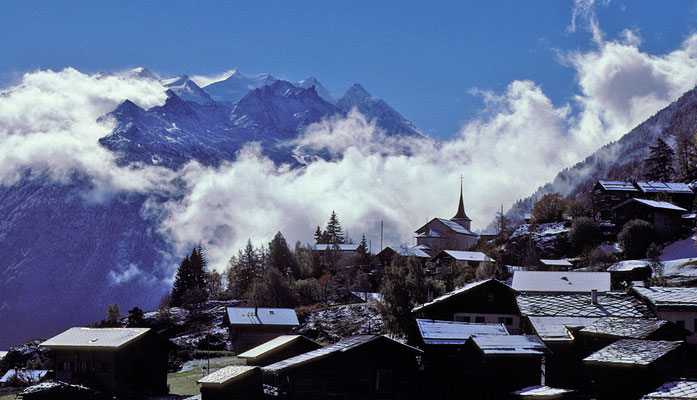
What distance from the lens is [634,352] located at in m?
34.1

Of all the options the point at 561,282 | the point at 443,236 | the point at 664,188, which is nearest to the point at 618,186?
the point at 664,188

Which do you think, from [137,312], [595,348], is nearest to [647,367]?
[595,348]

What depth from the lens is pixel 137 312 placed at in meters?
90.6

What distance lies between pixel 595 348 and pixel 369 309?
46.5m

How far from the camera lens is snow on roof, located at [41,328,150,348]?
50816 mm

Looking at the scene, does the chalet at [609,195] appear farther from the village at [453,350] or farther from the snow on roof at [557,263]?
the village at [453,350]

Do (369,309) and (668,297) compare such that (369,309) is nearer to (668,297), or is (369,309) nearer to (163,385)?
(163,385)

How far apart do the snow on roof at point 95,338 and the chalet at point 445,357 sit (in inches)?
873

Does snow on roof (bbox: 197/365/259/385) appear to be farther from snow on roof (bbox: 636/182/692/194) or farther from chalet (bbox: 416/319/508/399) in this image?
snow on roof (bbox: 636/182/692/194)

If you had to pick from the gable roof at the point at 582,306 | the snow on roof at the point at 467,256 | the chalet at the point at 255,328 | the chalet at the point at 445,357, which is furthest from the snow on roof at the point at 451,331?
the snow on roof at the point at 467,256

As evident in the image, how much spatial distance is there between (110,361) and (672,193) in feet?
274

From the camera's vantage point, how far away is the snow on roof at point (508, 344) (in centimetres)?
3722

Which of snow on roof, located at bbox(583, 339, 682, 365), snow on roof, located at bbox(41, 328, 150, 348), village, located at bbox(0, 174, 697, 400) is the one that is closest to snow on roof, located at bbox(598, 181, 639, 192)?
village, located at bbox(0, 174, 697, 400)

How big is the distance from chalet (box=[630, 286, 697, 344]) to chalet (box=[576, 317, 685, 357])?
4.51ft
